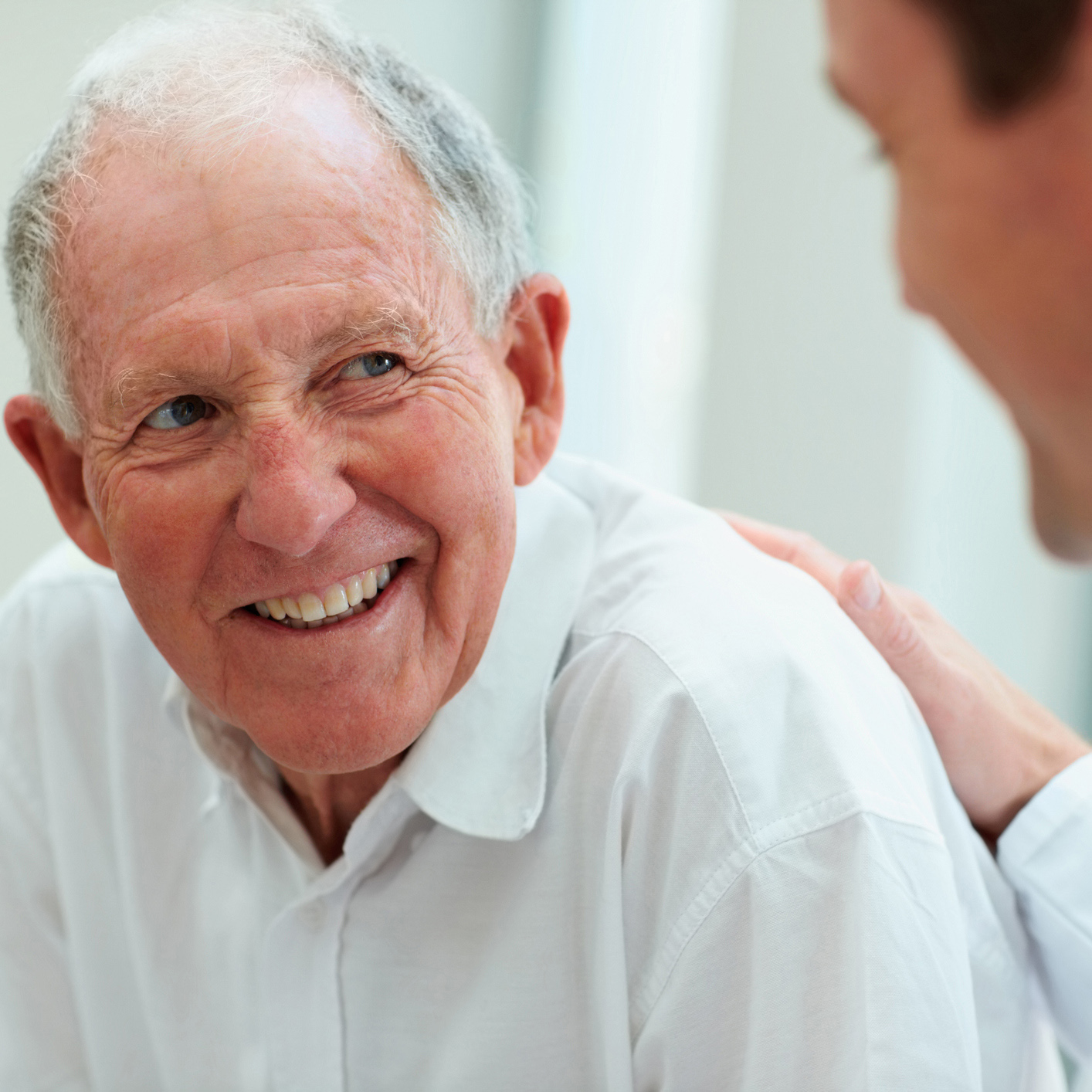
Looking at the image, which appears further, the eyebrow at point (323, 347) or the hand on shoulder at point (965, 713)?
the hand on shoulder at point (965, 713)

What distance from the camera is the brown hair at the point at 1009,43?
0.49 metres

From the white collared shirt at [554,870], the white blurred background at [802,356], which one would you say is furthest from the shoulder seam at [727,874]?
the white blurred background at [802,356]

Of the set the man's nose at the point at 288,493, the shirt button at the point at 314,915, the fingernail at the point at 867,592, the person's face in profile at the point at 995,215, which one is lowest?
the shirt button at the point at 314,915

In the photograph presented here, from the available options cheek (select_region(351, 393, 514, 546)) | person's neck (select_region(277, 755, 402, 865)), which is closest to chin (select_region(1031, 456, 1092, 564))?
cheek (select_region(351, 393, 514, 546))

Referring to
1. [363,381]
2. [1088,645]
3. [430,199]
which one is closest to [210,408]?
[363,381]

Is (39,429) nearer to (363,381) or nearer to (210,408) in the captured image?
(210,408)

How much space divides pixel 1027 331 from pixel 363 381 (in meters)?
0.62

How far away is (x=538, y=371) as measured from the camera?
123cm

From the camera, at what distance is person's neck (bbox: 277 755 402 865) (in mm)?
1266

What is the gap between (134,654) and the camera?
145 cm

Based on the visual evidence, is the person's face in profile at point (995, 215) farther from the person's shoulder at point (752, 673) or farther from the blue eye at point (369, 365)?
the blue eye at point (369, 365)

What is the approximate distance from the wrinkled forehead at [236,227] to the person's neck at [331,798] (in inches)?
18.0

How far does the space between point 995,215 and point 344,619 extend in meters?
0.70

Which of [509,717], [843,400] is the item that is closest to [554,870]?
[509,717]
